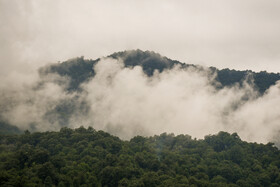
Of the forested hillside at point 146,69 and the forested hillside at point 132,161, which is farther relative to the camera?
the forested hillside at point 146,69


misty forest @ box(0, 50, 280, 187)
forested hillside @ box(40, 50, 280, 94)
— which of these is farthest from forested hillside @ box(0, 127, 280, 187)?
forested hillside @ box(40, 50, 280, 94)

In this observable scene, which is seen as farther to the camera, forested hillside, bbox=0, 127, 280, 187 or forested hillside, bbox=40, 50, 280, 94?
forested hillside, bbox=40, 50, 280, 94

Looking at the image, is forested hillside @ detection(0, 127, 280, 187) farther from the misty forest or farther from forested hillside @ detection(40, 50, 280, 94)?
forested hillside @ detection(40, 50, 280, 94)

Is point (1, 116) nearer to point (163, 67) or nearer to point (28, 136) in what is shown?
point (28, 136)

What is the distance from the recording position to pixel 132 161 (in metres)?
71.3

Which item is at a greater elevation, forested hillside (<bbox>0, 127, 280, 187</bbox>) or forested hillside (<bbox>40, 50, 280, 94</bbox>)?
forested hillside (<bbox>40, 50, 280, 94</bbox>)

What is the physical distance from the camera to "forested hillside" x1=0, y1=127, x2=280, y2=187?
58.0 metres

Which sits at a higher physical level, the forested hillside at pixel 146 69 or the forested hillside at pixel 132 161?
the forested hillside at pixel 146 69

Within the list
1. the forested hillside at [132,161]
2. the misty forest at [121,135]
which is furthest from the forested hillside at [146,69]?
the forested hillside at [132,161]

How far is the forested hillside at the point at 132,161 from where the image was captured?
190 ft

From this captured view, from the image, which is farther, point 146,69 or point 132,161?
point 146,69

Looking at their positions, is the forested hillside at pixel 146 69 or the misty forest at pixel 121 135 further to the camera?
the forested hillside at pixel 146 69

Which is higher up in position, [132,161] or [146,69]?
A: [146,69]

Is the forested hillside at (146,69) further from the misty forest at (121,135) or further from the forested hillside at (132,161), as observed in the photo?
the forested hillside at (132,161)
